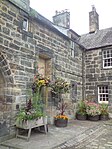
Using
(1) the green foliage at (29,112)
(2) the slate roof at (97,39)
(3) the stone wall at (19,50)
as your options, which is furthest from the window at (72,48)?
(1) the green foliage at (29,112)

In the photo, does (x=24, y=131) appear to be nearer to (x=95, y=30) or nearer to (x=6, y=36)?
(x=6, y=36)

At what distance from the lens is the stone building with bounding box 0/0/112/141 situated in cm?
638

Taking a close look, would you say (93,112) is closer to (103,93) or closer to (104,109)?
(104,109)

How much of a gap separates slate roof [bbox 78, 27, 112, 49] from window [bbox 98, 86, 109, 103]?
286 cm

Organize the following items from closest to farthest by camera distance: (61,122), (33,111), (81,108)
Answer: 1. (33,111)
2. (61,122)
3. (81,108)

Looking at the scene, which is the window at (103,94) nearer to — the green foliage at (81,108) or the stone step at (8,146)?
the green foliage at (81,108)

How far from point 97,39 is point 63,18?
10.1ft

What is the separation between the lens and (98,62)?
12836 millimetres

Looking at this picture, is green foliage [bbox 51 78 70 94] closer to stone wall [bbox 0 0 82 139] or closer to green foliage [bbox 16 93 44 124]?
stone wall [bbox 0 0 82 139]

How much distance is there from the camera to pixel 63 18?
14.6 m

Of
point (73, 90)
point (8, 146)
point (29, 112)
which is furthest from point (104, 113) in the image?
point (8, 146)

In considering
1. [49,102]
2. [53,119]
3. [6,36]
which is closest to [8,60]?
[6,36]

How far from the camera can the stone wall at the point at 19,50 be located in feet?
20.9

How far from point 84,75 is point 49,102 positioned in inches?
196
